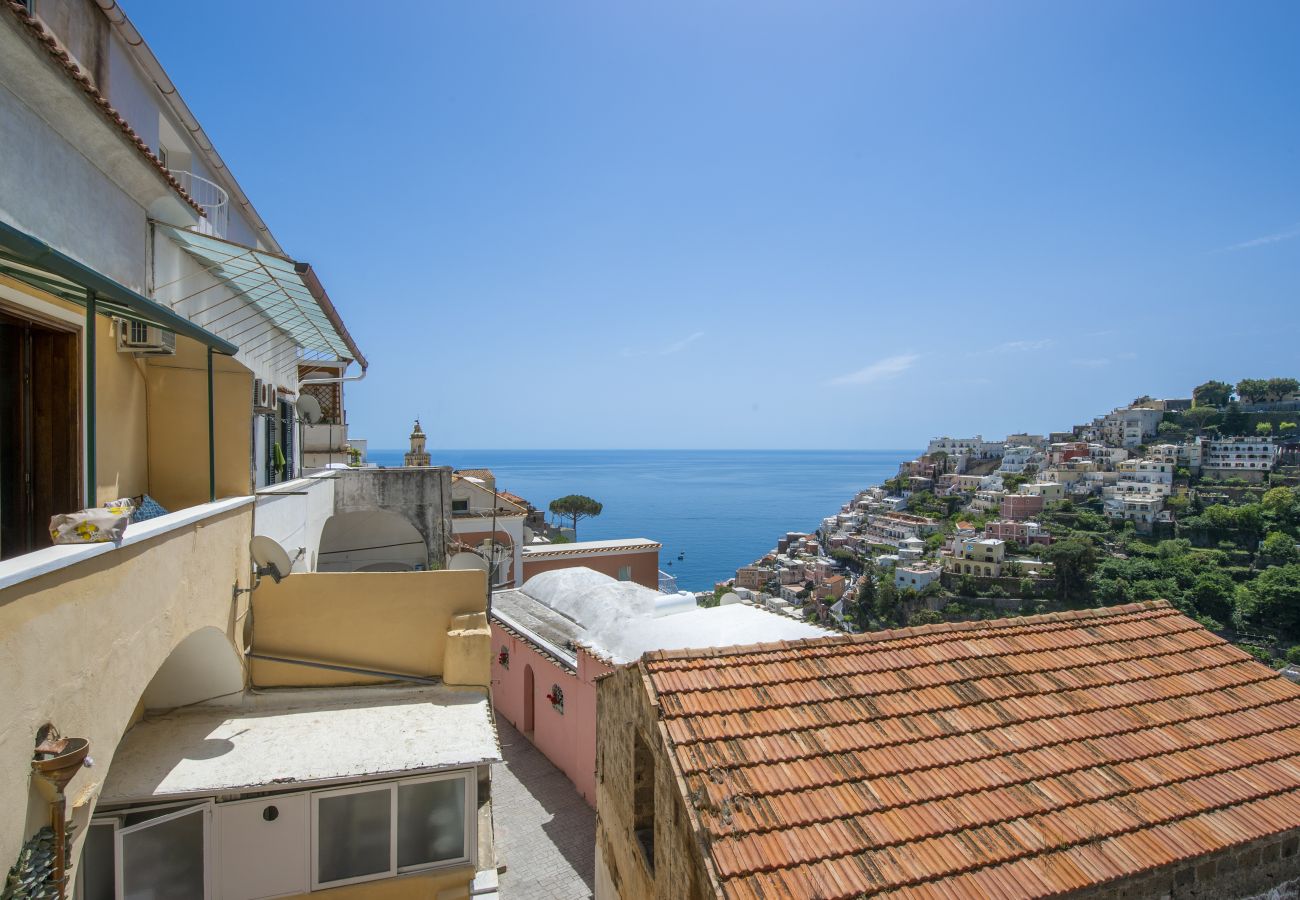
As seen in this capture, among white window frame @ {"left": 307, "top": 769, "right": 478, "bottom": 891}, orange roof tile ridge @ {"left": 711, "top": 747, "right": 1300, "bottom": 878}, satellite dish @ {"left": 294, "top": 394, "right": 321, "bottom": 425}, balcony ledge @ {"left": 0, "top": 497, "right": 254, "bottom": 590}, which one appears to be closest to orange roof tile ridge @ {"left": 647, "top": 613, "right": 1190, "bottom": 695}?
orange roof tile ridge @ {"left": 711, "top": 747, "right": 1300, "bottom": 878}

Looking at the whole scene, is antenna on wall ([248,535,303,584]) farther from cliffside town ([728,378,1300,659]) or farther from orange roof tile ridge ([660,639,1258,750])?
cliffside town ([728,378,1300,659])

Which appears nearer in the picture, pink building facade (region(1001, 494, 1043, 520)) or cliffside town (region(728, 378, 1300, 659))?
cliffside town (region(728, 378, 1300, 659))

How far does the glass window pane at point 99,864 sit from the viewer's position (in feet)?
18.1

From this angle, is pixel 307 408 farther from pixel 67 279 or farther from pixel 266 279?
pixel 67 279

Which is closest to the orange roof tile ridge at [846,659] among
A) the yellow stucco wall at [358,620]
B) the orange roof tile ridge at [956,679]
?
the orange roof tile ridge at [956,679]

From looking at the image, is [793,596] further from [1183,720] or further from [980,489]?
[1183,720]

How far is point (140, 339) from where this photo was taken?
21.8 ft

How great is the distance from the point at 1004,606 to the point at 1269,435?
7526cm

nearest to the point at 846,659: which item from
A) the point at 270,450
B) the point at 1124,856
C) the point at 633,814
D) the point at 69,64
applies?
the point at 1124,856

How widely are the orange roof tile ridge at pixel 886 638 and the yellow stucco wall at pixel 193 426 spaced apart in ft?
17.4

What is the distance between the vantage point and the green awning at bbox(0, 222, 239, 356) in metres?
2.88

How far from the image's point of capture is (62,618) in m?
3.53

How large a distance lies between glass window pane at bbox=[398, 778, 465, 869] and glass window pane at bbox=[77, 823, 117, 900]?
227cm

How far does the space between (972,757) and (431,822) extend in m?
5.05
